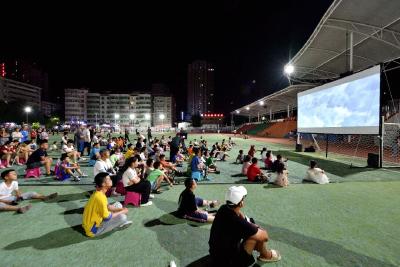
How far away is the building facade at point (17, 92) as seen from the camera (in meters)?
113

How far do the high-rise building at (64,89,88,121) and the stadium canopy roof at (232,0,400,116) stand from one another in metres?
125

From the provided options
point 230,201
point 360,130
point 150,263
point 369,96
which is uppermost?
point 369,96

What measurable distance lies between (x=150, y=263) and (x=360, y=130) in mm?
14175

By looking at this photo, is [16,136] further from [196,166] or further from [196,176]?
[196,176]

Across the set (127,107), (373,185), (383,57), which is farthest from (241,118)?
(373,185)

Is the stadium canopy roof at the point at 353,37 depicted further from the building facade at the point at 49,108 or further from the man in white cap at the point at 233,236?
the building facade at the point at 49,108

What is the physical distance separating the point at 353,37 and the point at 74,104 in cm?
13345

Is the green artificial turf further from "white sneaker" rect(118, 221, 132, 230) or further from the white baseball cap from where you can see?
the white baseball cap

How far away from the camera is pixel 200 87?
18025 centimetres

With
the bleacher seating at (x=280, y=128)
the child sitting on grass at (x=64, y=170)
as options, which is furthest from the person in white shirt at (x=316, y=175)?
the bleacher seating at (x=280, y=128)

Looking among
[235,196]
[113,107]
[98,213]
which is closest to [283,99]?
[98,213]

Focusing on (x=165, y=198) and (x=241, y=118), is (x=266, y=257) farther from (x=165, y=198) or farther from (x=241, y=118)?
(x=241, y=118)

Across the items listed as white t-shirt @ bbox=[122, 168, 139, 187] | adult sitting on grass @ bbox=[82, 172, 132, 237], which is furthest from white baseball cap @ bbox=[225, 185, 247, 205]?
white t-shirt @ bbox=[122, 168, 139, 187]

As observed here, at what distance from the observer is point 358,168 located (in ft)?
45.4
